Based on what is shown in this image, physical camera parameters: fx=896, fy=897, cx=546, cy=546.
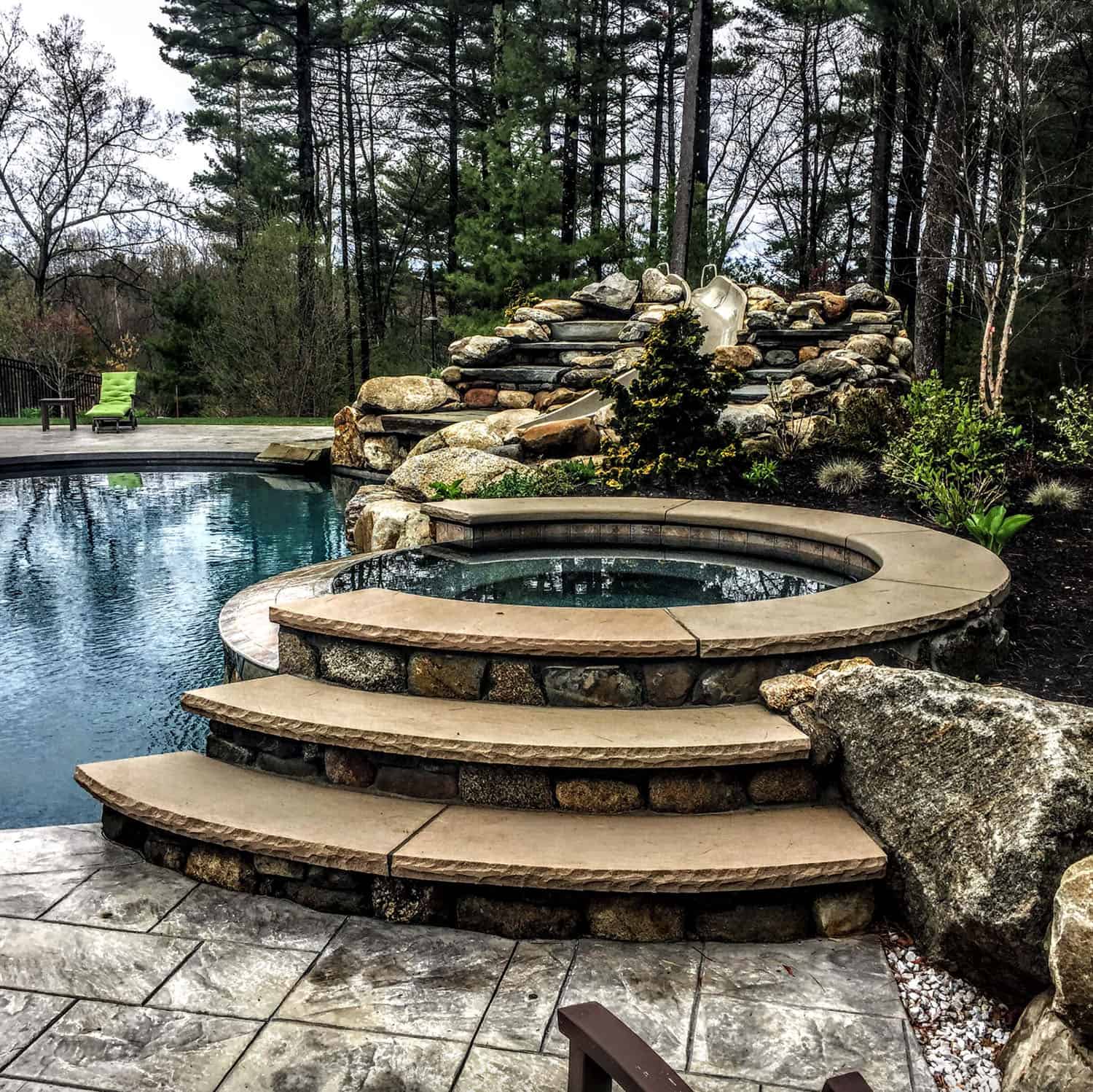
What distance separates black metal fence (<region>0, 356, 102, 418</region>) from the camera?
59.4 feet

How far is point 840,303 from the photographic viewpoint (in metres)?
8.76

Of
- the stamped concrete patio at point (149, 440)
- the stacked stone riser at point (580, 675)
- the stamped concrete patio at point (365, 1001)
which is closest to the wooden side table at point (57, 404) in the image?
the stamped concrete patio at point (149, 440)

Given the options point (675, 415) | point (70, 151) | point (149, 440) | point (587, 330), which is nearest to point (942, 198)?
point (587, 330)

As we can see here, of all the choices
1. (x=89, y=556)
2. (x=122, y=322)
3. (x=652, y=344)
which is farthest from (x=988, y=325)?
(x=122, y=322)

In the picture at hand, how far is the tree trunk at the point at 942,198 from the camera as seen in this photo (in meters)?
8.46

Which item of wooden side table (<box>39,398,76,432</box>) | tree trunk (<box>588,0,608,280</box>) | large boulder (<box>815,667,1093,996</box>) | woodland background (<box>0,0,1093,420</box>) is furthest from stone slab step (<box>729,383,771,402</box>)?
wooden side table (<box>39,398,76,432</box>)

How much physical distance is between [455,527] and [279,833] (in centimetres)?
263

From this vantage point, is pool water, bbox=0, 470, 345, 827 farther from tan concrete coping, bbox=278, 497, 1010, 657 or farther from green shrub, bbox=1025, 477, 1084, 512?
green shrub, bbox=1025, 477, 1084, 512

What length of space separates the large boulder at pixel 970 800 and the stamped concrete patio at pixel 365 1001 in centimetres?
23

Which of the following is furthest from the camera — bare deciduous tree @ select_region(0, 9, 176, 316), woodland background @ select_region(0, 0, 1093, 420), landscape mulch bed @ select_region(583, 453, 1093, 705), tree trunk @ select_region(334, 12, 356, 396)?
bare deciduous tree @ select_region(0, 9, 176, 316)

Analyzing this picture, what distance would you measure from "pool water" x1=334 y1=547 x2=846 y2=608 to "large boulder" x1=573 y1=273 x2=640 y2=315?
6.20 m

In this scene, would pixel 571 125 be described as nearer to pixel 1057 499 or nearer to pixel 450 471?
pixel 450 471

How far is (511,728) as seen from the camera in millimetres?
2477

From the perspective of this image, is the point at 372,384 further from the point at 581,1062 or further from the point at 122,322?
the point at 122,322
